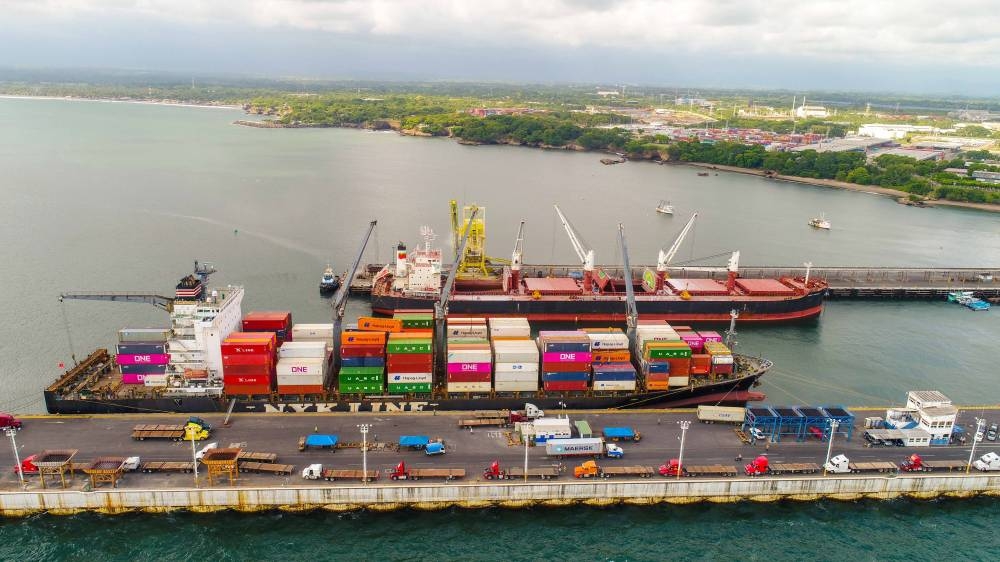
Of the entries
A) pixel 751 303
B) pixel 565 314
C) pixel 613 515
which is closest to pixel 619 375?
pixel 613 515

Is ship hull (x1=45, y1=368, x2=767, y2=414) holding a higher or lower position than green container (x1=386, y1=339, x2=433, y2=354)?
lower

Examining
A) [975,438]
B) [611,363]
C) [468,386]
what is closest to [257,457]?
[468,386]

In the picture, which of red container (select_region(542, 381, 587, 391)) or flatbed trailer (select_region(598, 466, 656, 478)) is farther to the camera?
red container (select_region(542, 381, 587, 391))

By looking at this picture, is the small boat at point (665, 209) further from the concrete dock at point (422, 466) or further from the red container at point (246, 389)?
the red container at point (246, 389)

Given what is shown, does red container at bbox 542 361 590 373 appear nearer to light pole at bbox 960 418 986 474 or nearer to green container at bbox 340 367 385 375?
green container at bbox 340 367 385 375

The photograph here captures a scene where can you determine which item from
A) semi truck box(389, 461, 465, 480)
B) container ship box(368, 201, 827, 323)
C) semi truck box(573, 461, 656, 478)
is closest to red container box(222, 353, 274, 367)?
semi truck box(389, 461, 465, 480)

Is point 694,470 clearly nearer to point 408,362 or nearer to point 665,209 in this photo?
point 408,362
